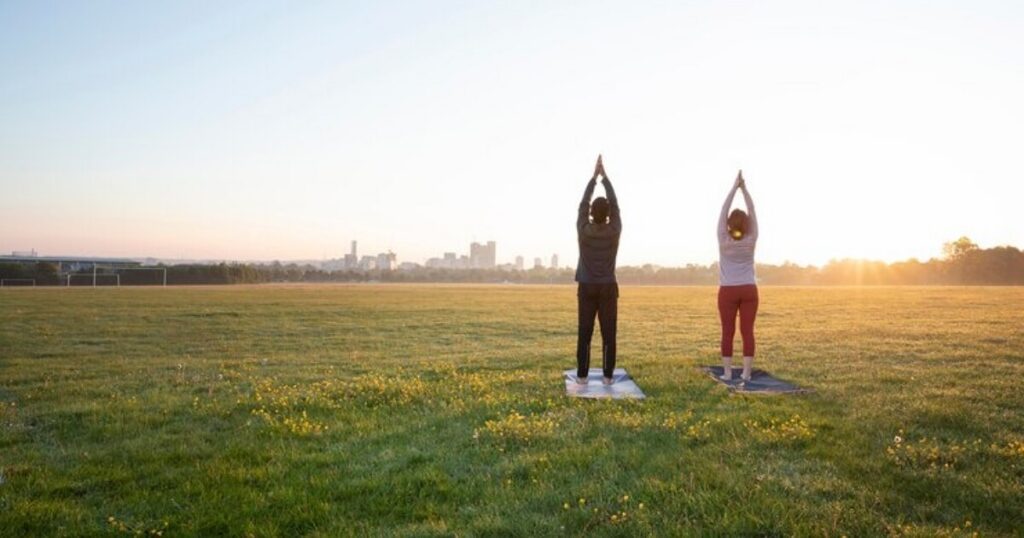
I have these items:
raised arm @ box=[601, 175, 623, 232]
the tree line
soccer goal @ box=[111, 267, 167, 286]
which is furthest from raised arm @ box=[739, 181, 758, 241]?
soccer goal @ box=[111, 267, 167, 286]

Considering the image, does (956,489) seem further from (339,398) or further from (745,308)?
(339,398)

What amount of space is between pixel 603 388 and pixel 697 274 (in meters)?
107

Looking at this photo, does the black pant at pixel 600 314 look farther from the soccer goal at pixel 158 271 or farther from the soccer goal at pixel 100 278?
the soccer goal at pixel 100 278

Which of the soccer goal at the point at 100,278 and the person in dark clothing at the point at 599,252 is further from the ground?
the person in dark clothing at the point at 599,252

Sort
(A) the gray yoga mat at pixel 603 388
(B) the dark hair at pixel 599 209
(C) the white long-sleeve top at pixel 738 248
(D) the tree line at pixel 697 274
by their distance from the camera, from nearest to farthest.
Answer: (A) the gray yoga mat at pixel 603 388, (B) the dark hair at pixel 599 209, (C) the white long-sleeve top at pixel 738 248, (D) the tree line at pixel 697 274

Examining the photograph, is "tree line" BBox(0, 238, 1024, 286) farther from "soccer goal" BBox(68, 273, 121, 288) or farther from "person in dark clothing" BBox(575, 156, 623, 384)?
"person in dark clothing" BBox(575, 156, 623, 384)

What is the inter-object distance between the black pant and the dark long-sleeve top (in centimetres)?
16

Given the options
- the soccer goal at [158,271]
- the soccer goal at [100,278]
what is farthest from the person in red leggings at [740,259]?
the soccer goal at [100,278]

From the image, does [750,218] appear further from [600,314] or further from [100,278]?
[100,278]

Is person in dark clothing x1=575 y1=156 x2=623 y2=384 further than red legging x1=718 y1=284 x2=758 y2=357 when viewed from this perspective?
No

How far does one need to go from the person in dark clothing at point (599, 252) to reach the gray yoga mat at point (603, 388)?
90cm

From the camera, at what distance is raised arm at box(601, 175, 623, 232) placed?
11.3 m

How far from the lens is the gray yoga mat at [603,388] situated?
431 inches

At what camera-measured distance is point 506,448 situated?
816cm
